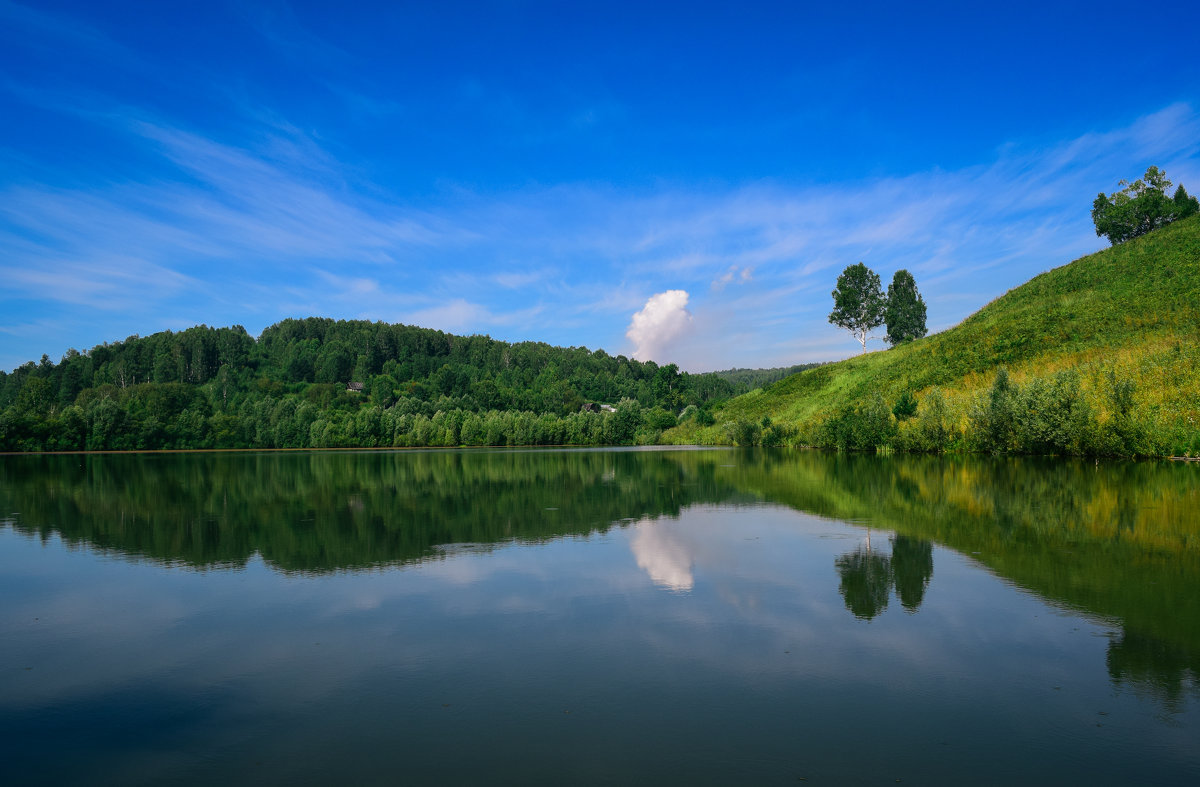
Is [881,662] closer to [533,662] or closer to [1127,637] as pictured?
[1127,637]

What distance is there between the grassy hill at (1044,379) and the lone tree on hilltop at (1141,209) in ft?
18.1

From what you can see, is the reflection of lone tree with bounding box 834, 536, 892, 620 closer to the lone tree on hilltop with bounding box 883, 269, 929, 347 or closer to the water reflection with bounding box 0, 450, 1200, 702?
the water reflection with bounding box 0, 450, 1200, 702

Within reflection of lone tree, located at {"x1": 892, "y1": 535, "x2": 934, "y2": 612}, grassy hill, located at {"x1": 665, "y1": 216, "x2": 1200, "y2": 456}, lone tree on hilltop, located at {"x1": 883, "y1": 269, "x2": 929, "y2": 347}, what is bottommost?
reflection of lone tree, located at {"x1": 892, "y1": 535, "x2": 934, "y2": 612}

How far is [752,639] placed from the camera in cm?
874

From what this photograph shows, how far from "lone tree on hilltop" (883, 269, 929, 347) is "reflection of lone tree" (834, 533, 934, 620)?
331ft

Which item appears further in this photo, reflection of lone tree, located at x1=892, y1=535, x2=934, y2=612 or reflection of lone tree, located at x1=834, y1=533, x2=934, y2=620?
reflection of lone tree, located at x1=892, y1=535, x2=934, y2=612

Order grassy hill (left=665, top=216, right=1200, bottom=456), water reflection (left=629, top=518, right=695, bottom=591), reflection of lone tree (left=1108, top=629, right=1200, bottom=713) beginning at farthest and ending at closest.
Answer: grassy hill (left=665, top=216, right=1200, bottom=456) < water reflection (left=629, top=518, right=695, bottom=591) < reflection of lone tree (left=1108, top=629, right=1200, bottom=713)

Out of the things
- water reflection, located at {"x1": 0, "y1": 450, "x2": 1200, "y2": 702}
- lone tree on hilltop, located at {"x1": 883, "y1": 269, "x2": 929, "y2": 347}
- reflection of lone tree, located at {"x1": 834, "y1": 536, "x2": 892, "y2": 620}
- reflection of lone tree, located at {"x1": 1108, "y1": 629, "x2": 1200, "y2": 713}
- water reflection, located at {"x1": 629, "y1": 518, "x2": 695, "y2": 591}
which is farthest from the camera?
lone tree on hilltop, located at {"x1": 883, "y1": 269, "x2": 929, "y2": 347}

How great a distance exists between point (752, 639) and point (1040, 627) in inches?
158

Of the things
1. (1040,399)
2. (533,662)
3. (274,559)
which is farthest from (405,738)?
(1040,399)

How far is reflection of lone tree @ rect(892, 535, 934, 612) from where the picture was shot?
421 inches

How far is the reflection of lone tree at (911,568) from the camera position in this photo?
35.1 feet

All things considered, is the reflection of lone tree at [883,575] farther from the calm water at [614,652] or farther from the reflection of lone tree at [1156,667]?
the reflection of lone tree at [1156,667]

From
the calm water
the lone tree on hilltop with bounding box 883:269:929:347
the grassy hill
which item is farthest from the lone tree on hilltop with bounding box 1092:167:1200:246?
the calm water
